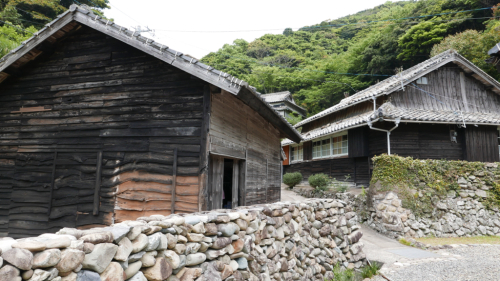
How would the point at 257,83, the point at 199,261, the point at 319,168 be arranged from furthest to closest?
the point at 257,83
the point at 319,168
the point at 199,261

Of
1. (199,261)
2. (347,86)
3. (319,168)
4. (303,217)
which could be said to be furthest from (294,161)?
(199,261)

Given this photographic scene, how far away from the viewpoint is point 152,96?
6.87 metres

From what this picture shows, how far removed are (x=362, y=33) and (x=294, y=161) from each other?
32084 millimetres

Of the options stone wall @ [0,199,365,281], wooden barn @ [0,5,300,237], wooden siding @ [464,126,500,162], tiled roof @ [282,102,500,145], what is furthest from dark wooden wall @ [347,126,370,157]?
stone wall @ [0,199,365,281]

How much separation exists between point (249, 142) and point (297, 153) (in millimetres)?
14774

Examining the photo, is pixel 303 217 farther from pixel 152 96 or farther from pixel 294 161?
pixel 294 161

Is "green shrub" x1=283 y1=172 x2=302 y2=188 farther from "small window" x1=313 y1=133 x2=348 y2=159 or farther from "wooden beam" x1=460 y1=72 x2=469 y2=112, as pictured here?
"wooden beam" x1=460 y1=72 x2=469 y2=112

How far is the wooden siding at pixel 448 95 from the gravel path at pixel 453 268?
30.6 ft

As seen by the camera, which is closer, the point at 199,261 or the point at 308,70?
the point at 199,261

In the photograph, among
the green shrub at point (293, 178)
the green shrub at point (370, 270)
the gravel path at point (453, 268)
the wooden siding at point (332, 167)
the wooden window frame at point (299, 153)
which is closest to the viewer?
the gravel path at point (453, 268)

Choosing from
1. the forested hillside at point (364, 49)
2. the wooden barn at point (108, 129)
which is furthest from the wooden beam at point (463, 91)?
the wooden barn at point (108, 129)

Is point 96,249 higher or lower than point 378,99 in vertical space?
lower

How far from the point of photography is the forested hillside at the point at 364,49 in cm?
2317

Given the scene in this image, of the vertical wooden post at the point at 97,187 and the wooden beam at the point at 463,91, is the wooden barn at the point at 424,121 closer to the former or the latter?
the wooden beam at the point at 463,91
